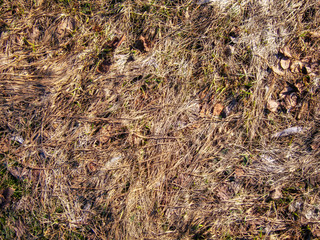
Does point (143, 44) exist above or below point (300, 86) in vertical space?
above

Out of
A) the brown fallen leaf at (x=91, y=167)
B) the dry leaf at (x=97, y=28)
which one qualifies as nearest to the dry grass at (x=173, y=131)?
the brown fallen leaf at (x=91, y=167)

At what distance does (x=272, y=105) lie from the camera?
2279 millimetres

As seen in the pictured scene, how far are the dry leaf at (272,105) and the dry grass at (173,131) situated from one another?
3 centimetres

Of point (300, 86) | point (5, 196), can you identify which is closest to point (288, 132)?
point (300, 86)

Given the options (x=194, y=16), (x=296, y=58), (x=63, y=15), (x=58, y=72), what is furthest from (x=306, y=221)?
(x=63, y=15)

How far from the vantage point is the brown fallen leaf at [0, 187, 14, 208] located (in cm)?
234

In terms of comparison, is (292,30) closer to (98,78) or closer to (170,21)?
(170,21)

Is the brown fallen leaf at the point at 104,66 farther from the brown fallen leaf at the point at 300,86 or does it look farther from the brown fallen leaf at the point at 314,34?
the brown fallen leaf at the point at 314,34

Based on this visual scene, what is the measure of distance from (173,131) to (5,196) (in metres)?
2.03

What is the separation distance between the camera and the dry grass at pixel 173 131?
89.4 inches

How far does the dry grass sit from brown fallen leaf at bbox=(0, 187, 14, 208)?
3cm

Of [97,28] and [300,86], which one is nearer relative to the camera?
[300,86]

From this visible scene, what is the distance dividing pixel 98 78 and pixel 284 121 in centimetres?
211

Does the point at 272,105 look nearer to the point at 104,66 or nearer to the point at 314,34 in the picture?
the point at 314,34
